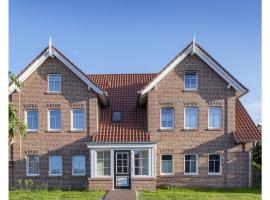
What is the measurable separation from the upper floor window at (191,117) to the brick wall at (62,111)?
4.73 metres

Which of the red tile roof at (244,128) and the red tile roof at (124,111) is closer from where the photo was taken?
the red tile roof at (244,128)

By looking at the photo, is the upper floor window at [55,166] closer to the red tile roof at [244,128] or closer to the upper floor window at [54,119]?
the upper floor window at [54,119]

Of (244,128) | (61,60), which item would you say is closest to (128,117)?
(61,60)

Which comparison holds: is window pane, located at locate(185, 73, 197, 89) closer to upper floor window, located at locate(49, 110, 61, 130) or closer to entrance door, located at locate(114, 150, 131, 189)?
entrance door, located at locate(114, 150, 131, 189)

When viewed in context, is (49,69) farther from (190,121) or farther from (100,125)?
(190,121)

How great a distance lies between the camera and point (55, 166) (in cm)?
1599

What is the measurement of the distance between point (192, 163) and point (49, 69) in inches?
351

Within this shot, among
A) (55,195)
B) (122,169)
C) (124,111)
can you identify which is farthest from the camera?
(124,111)

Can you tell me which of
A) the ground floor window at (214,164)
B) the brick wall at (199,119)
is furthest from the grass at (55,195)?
the ground floor window at (214,164)

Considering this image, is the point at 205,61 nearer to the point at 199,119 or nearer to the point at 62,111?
the point at 199,119

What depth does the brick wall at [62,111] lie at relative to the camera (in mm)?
15984

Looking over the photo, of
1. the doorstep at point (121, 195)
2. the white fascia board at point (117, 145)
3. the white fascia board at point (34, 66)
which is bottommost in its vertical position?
the doorstep at point (121, 195)

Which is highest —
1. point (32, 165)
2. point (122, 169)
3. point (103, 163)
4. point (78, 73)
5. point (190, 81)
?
point (78, 73)

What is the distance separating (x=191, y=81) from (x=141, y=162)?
4.96 meters
